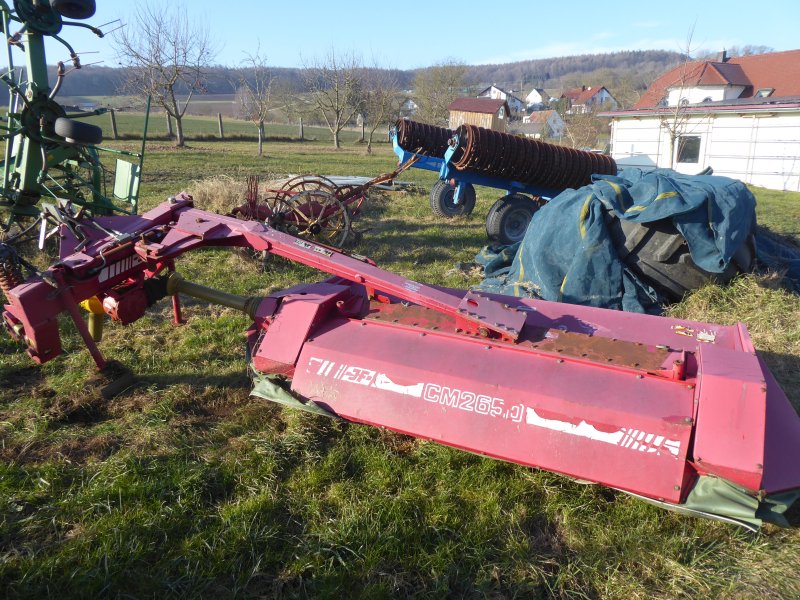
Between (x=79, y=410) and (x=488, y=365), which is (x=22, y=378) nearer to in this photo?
(x=79, y=410)

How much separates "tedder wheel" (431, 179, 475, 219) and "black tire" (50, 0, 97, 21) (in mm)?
6100

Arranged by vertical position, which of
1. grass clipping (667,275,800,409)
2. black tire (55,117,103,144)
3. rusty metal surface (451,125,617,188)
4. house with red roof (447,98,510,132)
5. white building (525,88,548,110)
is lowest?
grass clipping (667,275,800,409)

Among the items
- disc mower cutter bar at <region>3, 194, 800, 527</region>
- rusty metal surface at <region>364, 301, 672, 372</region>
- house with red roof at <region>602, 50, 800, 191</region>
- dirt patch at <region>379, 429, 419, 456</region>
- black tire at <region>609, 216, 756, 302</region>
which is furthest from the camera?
house with red roof at <region>602, 50, 800, 191</region>

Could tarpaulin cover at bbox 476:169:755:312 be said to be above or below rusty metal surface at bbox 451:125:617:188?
below

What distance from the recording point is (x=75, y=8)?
444 cm

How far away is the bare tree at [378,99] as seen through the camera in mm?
34250

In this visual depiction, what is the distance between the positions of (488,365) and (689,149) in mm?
23271

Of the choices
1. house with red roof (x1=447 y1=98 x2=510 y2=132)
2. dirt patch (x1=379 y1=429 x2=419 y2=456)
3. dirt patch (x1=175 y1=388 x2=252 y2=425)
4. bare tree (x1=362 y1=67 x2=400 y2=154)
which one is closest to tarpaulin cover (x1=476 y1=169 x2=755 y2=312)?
dirt patch (x1=379 y1=429 x2=419 y2=456)

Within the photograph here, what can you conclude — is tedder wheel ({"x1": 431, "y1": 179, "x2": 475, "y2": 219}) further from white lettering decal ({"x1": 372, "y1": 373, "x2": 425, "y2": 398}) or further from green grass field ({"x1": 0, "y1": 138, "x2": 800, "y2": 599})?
white lettering decal ({"x1": 372, "y1": 373, "x2": 425, "y2": 398})

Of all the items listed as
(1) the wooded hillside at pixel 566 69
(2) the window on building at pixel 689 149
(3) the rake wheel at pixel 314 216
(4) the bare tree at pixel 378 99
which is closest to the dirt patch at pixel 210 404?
(3) the rake wheel at pixel 314 216

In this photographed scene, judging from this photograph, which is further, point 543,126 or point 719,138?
point 543,126

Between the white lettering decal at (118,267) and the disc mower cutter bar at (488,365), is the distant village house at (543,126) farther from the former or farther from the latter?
the white lettering decal at (118,267)

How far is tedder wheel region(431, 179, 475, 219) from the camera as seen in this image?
981 cm

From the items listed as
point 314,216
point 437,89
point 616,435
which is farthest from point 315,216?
point 437,89
